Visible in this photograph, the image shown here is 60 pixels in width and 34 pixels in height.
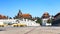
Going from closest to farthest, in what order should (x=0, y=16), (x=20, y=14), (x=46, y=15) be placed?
(x=0, y=16) < (x=20, y=14) < (x=46, y=15)

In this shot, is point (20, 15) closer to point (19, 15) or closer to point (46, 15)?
point (19, 15)

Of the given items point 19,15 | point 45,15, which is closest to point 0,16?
point 19,15

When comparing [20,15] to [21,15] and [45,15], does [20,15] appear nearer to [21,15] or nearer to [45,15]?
[21,15]

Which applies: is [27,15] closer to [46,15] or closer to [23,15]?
[23,15]

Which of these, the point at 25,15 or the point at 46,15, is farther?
the point at 46,15

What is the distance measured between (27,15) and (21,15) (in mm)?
4642

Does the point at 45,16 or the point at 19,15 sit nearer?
the point at 19,15

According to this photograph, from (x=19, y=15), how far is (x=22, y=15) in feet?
7.90

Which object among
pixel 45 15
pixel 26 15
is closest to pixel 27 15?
pixel 26 15

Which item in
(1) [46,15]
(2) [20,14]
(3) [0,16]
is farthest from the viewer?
(1) [46,15]

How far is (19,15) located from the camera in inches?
5935

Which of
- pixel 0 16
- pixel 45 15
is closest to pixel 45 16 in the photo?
pixel 45 15

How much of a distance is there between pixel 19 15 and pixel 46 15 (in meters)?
25.8

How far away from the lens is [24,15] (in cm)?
14975
